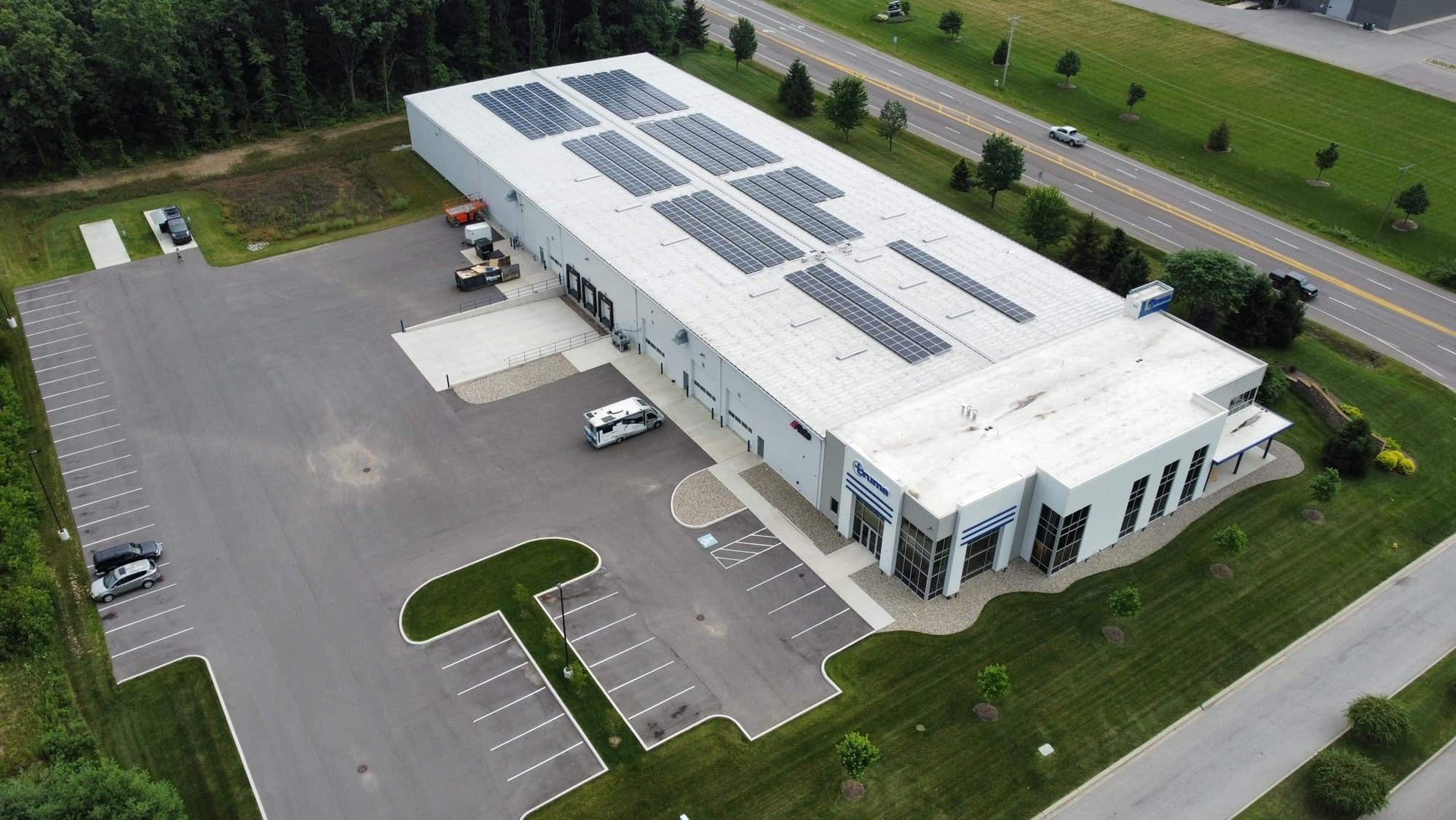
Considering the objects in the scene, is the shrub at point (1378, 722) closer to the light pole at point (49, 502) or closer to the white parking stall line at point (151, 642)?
the white parking stall line at point (151, 642)

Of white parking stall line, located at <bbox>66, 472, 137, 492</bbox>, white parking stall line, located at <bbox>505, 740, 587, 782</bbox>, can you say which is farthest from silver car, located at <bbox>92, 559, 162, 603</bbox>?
white parking stall line, located at <bbox>505, 740, 587, 782</bbox>

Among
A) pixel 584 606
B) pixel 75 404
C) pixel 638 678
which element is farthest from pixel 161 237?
pixel 638 678

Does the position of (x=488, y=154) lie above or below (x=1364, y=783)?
above

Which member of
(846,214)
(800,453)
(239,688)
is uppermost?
(846,214)

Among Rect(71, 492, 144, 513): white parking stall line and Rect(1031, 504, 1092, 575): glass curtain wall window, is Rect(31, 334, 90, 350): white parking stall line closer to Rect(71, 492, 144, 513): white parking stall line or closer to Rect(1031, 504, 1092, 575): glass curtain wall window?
Rect(71, 492, 144, 513): white parking stall line

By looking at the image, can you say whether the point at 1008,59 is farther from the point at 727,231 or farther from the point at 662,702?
the point at 662,702

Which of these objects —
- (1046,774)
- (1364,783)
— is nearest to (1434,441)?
(1364,783)

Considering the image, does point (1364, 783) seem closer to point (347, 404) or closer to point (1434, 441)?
point (1434, 441)
